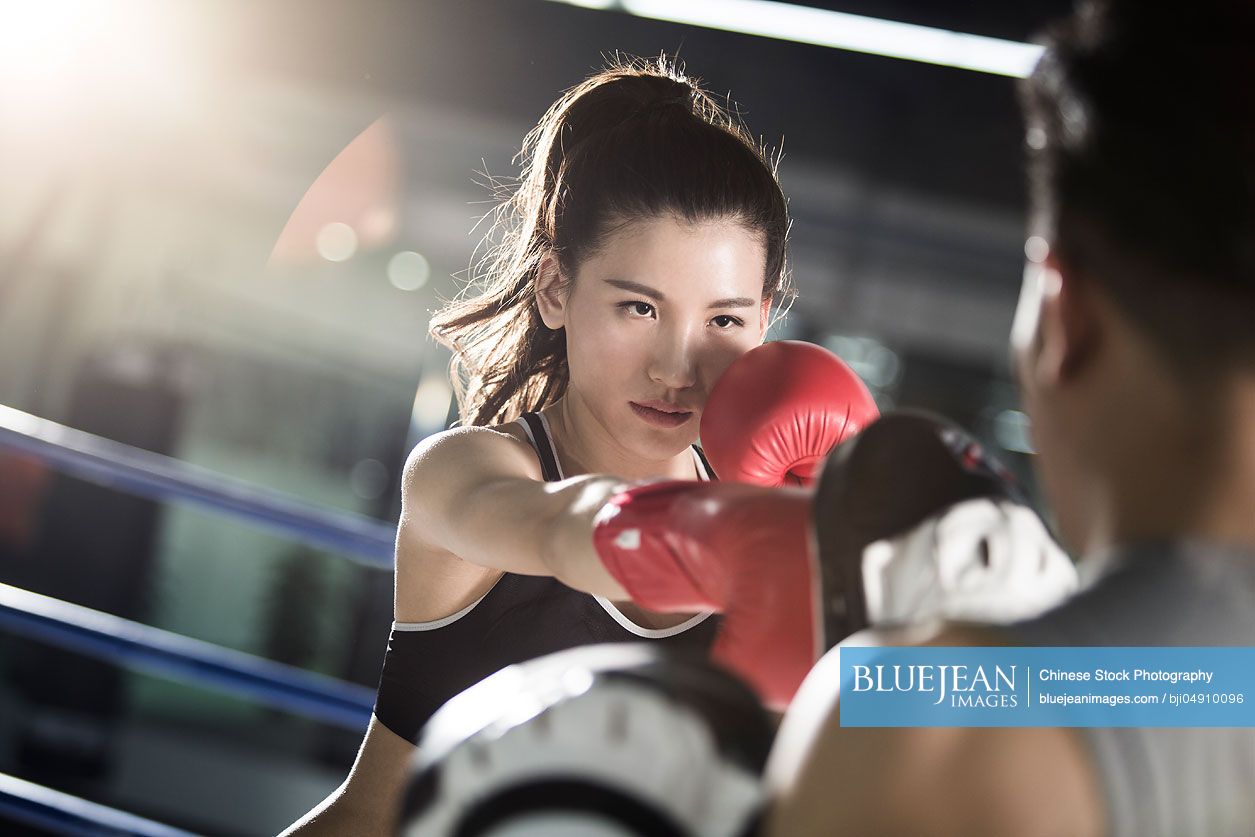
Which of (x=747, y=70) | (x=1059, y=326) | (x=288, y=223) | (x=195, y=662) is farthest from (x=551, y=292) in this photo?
(x=288, y=223)

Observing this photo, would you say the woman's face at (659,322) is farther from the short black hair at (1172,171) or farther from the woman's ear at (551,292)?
the short black hair at (1172,171)

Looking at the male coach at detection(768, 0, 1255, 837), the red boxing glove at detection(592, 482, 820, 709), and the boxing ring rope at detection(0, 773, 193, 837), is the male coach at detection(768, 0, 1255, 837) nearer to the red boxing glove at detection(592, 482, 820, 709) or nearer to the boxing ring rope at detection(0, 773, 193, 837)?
the red boxing glove at detection(592, 482, 820, 709)

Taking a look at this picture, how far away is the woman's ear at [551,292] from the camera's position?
1249mm

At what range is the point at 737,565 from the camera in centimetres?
64

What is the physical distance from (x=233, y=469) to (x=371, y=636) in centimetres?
819

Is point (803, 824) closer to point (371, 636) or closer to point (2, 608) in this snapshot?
point (2, 608)

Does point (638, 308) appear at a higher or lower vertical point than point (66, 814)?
higher

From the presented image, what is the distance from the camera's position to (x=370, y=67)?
3.78 m

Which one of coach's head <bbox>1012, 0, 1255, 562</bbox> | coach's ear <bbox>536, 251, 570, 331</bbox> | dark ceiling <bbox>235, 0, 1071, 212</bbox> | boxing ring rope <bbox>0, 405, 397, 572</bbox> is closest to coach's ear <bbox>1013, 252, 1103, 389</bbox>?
coach's head <bbox>1012, 0, 1255, 562</bbox>

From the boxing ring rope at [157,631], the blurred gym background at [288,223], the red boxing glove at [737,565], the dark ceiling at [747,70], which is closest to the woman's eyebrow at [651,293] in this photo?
the red boxing glove at [737,565]

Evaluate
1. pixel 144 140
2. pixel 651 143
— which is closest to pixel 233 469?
pixel 144 140

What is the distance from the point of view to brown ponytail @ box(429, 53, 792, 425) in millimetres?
1177

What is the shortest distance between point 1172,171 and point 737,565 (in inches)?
12.2

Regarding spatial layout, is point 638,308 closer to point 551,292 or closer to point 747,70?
point 551,292
